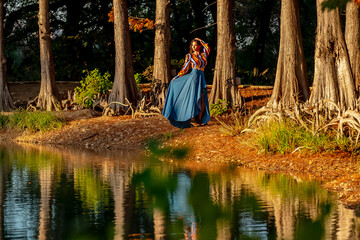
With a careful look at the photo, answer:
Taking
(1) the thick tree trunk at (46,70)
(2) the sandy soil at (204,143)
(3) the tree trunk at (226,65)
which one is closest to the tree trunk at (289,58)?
(2) the sandy soil at (204,143)

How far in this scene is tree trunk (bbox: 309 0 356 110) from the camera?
1680 centimetres

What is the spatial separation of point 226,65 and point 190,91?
389 centimetres

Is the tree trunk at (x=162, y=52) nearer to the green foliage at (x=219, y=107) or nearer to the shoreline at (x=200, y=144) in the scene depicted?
the shoreline at (x=200, y=144)

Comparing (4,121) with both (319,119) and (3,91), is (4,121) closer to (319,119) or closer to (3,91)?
(3,91)

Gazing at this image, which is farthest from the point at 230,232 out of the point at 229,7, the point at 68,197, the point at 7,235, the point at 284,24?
the point at 229,7

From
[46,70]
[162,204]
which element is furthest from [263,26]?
[162,204]

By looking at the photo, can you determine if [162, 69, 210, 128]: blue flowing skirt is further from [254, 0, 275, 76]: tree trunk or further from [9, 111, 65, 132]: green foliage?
[254, 0, 275, 76]: tree trunk

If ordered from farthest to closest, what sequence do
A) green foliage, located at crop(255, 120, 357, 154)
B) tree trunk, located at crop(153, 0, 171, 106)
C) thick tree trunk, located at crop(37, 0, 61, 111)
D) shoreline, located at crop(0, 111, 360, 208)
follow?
thick tree trunk, located at crop(37, 0, 61, 111), tree trunk, located at crop(153, 0, 171, 106), green foliage, located at crop(255, 120, 357, 154), shoreline, located at crop(0, 111, 360, 208)

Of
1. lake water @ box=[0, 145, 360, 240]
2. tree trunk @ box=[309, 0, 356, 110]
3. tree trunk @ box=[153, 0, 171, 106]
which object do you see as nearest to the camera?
lake water @ box=[0, 145, 360, 240]

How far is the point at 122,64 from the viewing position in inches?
942

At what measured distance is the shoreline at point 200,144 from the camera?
Answer: 12758 millimetres

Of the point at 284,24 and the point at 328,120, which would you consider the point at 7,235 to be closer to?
the point at 328,120

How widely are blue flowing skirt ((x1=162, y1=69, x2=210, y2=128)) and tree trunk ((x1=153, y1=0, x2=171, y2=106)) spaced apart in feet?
16.9

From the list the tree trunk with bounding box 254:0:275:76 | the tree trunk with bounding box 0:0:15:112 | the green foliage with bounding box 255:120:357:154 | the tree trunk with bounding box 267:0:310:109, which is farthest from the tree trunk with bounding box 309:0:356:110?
the tree trunk with bounding box 254:0:275:76
